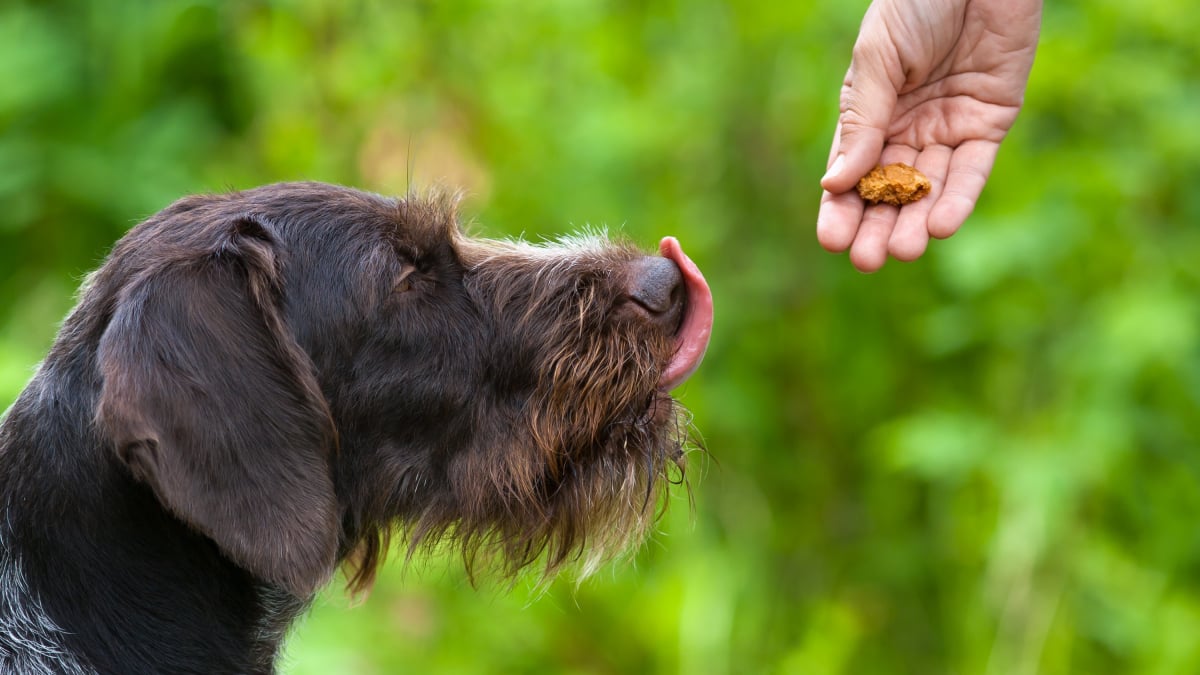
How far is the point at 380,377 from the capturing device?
2887 mm

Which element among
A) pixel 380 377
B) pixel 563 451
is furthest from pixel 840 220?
pixel 380 377

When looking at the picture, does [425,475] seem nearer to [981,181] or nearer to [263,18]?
[981,181]

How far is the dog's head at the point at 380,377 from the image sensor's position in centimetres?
245

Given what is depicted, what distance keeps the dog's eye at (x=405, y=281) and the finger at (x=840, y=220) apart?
99 cm

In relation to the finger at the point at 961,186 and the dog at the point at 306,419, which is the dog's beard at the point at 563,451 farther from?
the finger at the point at 961,186

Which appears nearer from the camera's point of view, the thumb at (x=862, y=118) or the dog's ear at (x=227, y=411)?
the dog's ear at (x=227, y=411)

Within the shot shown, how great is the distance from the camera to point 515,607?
5160mm

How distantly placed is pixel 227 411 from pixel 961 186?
1.80 metres

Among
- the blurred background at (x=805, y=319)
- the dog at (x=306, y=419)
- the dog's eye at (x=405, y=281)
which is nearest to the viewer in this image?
the dog at (x=306, y=419)

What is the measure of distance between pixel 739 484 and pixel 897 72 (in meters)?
2.63

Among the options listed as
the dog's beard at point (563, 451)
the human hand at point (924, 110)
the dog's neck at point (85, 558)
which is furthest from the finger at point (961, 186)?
the dog's neck at point (85, 558)

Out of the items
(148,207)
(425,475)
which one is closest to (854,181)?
(425,475)

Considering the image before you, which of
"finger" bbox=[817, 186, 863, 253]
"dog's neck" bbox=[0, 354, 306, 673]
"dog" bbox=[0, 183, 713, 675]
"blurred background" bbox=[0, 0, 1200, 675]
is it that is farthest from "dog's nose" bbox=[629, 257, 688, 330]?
"blurred background" bbox=[0, 0, 1200, 675]

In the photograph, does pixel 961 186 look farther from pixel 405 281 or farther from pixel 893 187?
pixel 405 281
